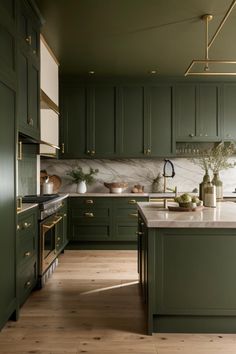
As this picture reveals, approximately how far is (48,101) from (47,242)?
1710 millimetres

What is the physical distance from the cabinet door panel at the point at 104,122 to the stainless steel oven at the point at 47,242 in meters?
1.70

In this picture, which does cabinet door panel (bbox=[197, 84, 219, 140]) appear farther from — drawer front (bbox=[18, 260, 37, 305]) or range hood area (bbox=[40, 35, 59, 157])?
drawer front (bbox=[18, 260, 37, 305])

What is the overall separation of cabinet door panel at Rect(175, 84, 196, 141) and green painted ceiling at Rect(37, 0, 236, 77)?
55cm

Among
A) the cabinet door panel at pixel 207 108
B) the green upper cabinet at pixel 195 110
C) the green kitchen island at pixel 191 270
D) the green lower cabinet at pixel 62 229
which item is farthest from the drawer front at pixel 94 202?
the green kitchen island at pixel 191 270

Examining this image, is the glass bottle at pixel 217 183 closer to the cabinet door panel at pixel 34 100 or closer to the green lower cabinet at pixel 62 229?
the cabinet door panel at pixel 34 100

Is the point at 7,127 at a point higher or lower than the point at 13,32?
lower

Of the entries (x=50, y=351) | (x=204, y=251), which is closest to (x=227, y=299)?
(x=204, y=251)

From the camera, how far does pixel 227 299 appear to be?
8.86ft

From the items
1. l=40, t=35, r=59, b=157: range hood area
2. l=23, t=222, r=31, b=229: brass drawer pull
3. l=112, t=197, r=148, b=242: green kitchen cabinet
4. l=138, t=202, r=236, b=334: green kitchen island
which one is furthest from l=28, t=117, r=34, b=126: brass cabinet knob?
l=112, t=197, r=148, b=242: green kitchen cabinet

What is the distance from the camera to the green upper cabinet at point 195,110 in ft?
19.5

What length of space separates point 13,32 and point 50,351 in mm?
2378

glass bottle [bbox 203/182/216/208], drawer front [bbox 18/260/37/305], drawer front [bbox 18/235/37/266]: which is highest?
glass bottle [bbox 203/182/216/208]

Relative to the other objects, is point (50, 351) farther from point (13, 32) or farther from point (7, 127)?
point (13, 32)

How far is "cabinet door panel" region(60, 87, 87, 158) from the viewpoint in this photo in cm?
591
